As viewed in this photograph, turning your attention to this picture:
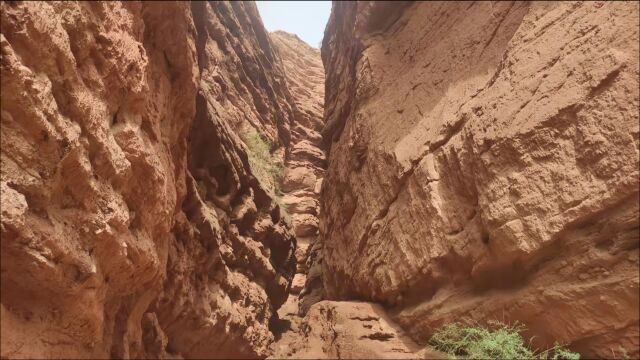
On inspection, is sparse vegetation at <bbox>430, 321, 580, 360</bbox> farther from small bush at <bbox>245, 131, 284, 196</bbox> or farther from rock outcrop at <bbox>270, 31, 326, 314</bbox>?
small bush at <bbox>245, 131, 284, 196</bbox>

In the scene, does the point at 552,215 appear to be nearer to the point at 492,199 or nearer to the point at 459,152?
the point at 492,199

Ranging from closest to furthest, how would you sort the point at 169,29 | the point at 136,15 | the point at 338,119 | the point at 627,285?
the point at 627,285
the point at 136,15
the point at 169,29
the point at 338,119

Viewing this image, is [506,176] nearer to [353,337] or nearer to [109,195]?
[353,337]

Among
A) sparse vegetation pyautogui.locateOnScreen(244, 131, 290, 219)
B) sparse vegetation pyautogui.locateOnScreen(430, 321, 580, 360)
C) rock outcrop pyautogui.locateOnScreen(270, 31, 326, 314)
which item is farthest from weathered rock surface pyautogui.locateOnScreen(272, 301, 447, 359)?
sparse vegetation pyautogui.locateOnScreen(244, 131, 290, 219)

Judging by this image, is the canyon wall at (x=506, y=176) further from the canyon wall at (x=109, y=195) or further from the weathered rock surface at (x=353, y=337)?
the canyon wall at (x=109, y=195)

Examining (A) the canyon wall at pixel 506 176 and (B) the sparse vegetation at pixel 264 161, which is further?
(B) the sparse vegetation at pixel 264 161

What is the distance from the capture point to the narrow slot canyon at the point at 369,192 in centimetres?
358

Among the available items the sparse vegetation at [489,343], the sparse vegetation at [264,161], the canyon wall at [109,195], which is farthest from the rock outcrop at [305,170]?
the sparse vegetation at [489,343]

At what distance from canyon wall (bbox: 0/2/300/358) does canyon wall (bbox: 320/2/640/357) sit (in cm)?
313

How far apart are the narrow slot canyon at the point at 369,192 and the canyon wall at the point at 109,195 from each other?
0.8 inches

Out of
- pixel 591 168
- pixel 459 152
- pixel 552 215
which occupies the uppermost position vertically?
pixel 459 152

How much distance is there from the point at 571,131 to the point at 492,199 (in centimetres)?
122

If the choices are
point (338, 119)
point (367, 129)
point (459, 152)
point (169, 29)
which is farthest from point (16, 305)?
point (338, 119)

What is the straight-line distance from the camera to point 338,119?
12430mm
